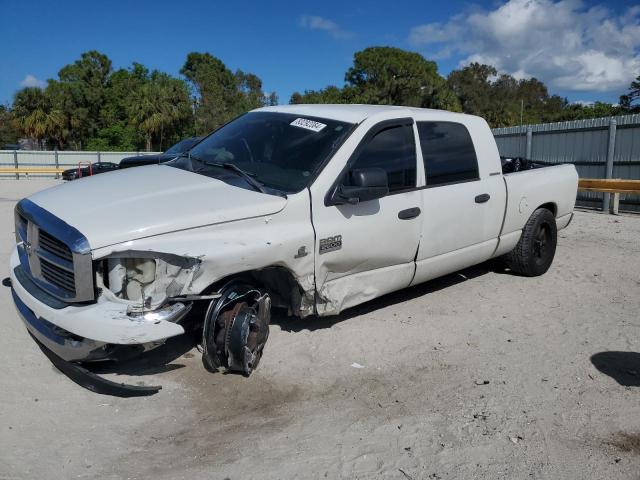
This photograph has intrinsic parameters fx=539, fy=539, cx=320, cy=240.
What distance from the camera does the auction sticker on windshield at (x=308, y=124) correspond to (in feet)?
15.0

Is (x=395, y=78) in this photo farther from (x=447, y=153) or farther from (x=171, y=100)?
(x=447, y=153)

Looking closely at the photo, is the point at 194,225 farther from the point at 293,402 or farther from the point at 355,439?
the point at 355,439

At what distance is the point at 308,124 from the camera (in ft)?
15.2

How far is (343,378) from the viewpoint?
3.96 meters

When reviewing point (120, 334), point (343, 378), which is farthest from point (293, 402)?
point (120, 334)

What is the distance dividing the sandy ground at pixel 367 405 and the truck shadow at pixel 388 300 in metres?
0.04

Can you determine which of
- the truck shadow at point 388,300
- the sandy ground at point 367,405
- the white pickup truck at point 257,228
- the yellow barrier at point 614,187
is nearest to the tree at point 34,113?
the yellow barrier at point 614,187

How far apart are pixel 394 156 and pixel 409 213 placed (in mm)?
518

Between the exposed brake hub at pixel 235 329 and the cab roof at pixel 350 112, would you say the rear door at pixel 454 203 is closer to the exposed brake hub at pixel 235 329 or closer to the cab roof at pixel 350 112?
the cab roof at pixel 350 112

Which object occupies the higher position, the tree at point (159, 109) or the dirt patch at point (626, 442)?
the tree at point (159, 109)

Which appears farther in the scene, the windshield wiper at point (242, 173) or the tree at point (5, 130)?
the tree at point (5, 130)

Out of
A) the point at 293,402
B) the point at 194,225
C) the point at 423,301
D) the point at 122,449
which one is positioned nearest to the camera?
the point at 122,449

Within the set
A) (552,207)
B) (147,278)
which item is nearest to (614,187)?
(552,207)

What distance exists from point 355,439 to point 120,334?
1.50 m
